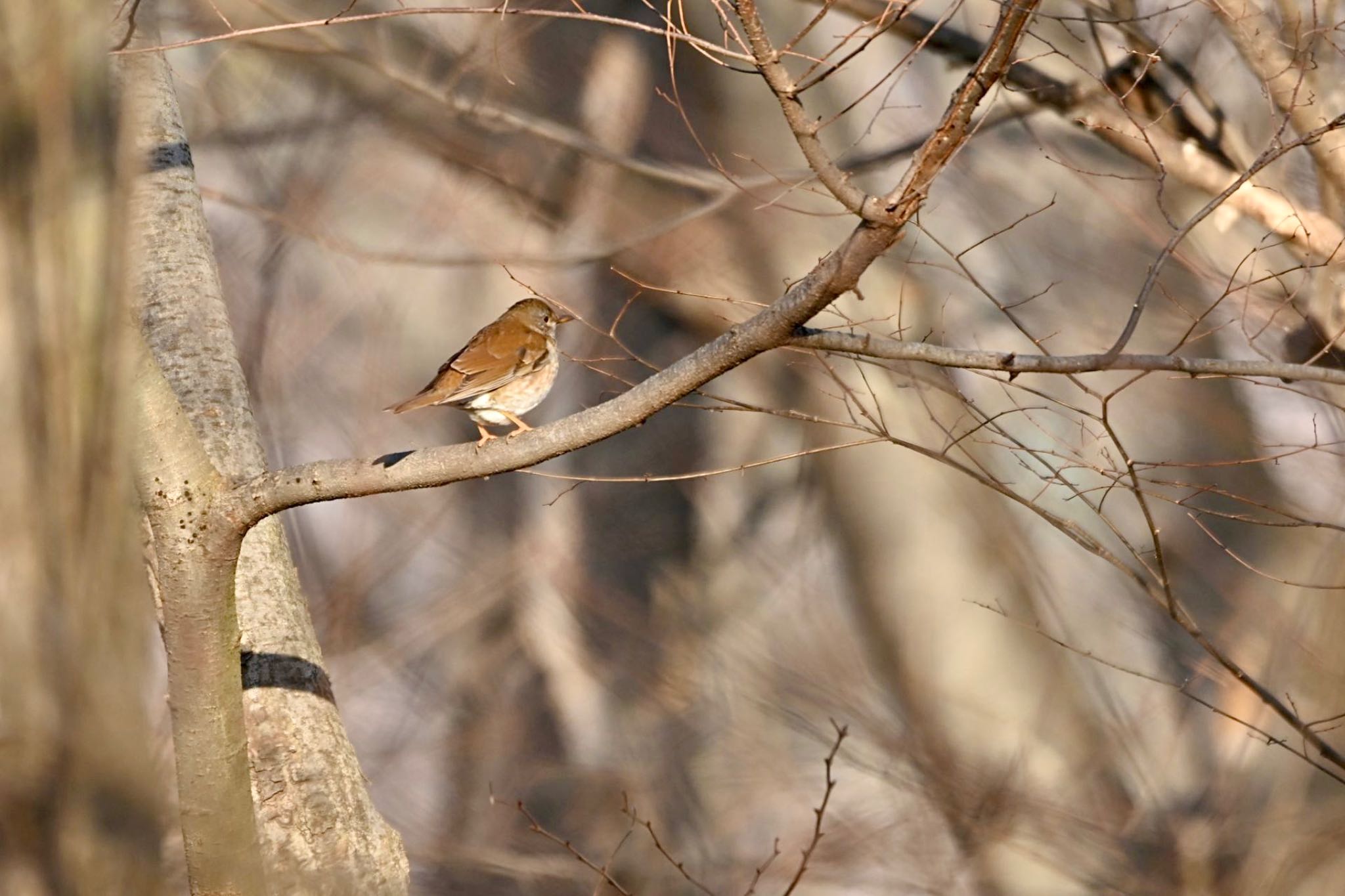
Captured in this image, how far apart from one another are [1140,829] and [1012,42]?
4.53 metres

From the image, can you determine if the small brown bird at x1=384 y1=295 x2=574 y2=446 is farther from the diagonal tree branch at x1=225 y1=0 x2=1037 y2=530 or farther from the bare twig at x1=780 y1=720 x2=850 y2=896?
the bare twig at x1=780 y1=720 x2=850 y2=896

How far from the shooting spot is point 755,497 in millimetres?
6641

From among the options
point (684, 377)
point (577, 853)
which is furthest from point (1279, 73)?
point (577, 853)

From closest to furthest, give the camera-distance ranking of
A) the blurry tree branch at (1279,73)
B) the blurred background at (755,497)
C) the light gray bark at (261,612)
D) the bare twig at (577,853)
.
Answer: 1. the light gray bark at (261,612)
2. the bare twig at (577,853)
3. the blurry tree branch at (1279,73)
4. the blurred background at (755,497)

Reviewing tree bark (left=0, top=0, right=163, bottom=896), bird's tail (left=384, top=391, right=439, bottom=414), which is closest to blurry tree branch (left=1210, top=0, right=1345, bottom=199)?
bird's tail (left=384, top=391, right=439, bottom=414)

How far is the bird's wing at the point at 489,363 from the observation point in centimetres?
330

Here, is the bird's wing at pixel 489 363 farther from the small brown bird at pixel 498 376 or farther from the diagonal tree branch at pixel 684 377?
the diagonal tree branch at pixel 684 377

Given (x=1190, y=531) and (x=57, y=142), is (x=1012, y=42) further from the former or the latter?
(x=1190, y=531)

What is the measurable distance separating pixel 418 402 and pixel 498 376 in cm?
28

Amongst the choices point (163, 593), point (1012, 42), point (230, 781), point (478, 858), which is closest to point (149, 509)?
point (163, 593)

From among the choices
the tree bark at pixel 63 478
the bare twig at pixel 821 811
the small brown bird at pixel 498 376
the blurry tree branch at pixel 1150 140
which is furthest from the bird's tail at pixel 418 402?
the tree bark at pixel 63 478

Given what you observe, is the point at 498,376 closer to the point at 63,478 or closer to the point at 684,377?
the point at 684,377

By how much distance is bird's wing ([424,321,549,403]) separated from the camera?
3.30 meters

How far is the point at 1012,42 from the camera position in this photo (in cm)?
172
